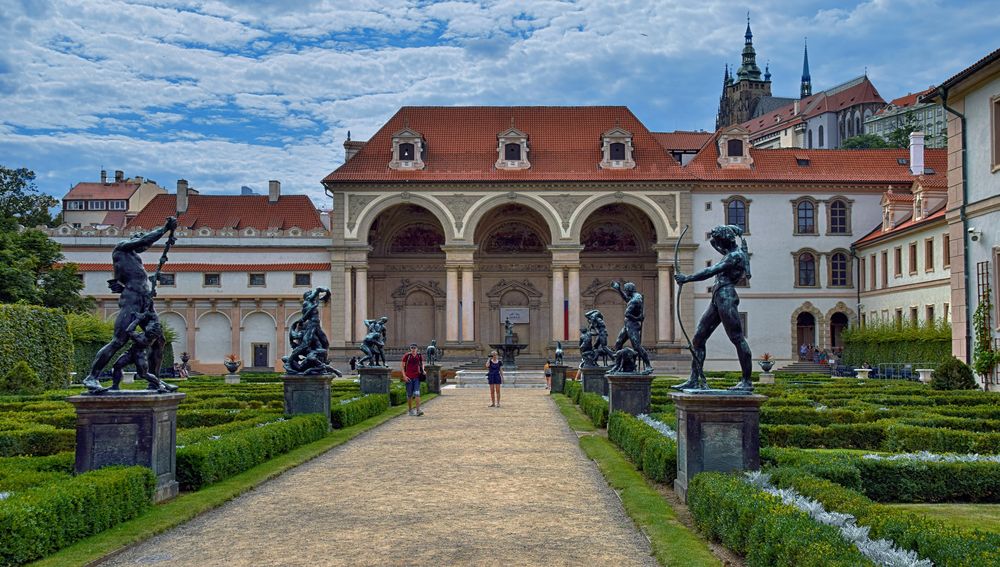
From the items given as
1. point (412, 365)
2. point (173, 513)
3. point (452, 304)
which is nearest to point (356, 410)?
point (412, 365)

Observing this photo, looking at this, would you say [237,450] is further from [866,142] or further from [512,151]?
[866,142]

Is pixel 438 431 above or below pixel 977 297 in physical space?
below

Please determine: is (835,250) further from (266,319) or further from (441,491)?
(441,491)

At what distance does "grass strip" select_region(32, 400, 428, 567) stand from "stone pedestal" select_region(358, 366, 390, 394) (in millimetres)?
9961

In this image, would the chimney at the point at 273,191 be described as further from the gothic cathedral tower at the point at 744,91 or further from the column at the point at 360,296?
the gothic cathedral tower at the point at 744,91

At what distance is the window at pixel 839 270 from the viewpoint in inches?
2036

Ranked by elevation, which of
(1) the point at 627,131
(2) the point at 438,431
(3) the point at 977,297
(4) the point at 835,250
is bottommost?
(2) the point at 438,431

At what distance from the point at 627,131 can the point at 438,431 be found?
36052 millimetres

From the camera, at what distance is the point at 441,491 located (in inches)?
458

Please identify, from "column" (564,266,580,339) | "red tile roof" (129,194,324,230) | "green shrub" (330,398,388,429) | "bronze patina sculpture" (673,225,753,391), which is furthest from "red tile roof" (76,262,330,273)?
"bronze patina sculpture" (673,225,753,391)

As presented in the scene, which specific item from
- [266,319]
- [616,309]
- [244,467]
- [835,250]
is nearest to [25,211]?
[266,319]

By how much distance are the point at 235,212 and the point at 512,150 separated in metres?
17.2

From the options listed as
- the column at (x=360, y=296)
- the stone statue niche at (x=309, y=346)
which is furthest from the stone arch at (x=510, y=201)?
the stone statue niche at (x=309, y=346)

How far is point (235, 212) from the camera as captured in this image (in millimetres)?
57500
